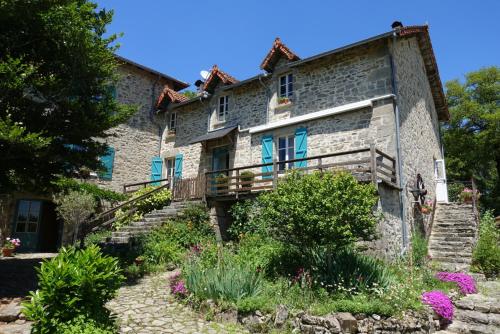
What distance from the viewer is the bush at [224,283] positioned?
663 centimetres

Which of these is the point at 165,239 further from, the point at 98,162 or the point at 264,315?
the point at 264,315

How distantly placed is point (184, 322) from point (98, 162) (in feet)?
14.8

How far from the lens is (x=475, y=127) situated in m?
22.5

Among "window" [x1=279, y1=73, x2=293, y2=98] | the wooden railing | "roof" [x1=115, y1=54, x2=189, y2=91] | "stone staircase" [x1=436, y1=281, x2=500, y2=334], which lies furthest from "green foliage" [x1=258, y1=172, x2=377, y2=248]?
"roof" [x1=115, y1=54, x2=189, y2=91]

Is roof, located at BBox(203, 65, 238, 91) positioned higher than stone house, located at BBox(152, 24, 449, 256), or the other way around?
roof, located at BBox(203, 65, 238, 91)

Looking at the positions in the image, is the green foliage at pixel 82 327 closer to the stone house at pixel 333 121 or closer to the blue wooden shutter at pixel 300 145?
the stone house at pixel 333 121

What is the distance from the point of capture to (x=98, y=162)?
8.73 m

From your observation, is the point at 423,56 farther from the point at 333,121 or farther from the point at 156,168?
the point at 156,168

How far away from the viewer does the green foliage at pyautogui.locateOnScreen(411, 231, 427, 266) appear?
33.1ft

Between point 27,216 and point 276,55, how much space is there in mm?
11817

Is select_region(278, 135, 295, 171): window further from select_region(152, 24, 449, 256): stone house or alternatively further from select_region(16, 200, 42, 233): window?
select_region(16, 200, 42, 233): window

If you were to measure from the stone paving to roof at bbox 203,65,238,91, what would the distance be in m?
10.1

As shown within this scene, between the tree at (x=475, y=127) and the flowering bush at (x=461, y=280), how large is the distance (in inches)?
591

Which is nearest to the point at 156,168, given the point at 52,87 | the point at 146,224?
the point at 146,224
